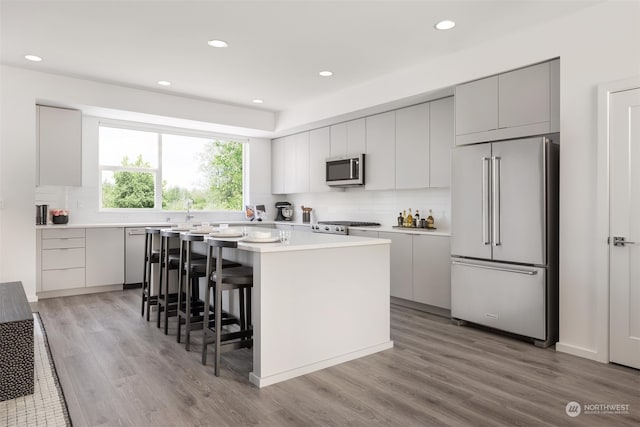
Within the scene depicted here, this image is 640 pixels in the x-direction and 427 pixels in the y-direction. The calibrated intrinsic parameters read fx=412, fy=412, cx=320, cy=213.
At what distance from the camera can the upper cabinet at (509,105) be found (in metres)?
3.38

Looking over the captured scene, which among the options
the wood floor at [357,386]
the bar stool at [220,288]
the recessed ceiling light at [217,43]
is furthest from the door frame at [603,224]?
the recessed ceiling light at [217,43]

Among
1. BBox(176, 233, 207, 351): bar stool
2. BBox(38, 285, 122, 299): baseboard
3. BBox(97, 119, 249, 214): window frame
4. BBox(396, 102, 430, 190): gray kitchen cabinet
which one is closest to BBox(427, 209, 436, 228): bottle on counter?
BBox(396, 102, 430, 190): gray kitchen cabinet

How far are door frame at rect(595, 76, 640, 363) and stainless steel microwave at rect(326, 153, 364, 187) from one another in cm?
298

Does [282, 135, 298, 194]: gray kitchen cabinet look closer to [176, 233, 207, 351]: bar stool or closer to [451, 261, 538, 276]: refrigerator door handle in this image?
[176, 233, 207, 351]: bar stool

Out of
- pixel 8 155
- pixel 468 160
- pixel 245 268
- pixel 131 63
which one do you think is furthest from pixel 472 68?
pixel 8 155

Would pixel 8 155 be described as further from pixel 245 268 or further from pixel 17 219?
pixel 245 268

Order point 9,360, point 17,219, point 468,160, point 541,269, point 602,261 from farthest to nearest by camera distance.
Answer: point 17,219 → point 468,160 → point 541,269 → point 602,261 → point 9,360

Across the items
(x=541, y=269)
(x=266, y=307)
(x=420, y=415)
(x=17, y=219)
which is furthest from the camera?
(x=17, y=219)

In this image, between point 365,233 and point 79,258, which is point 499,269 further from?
point 79,258

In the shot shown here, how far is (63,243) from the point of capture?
201 inches

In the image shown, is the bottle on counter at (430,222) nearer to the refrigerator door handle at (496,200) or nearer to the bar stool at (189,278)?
the refrigerator door handle at (496,200)

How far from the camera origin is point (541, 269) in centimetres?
333

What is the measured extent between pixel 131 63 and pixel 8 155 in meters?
1.78

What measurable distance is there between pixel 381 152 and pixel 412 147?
51 cm
